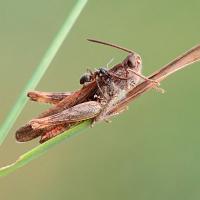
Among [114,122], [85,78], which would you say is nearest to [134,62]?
[85,78]

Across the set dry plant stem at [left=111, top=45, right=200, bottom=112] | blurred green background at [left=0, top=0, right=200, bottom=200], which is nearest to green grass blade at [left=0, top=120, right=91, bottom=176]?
dry plant stem at [left=111, top=45, right=200, bottom=112]

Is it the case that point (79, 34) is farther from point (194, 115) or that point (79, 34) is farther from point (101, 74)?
point (101, 74)

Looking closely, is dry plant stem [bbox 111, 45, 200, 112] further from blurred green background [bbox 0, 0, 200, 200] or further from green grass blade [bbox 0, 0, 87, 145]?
blurred green background [bbox 0, 0, 200, 200]

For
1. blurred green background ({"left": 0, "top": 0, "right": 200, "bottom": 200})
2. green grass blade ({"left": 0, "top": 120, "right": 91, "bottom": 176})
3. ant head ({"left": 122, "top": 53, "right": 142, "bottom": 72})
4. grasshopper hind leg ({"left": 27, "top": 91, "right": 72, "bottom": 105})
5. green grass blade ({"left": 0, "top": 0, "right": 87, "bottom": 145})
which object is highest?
blurred green background ({"left": 0, "top": 0, "right": 200, "bottom": 200})

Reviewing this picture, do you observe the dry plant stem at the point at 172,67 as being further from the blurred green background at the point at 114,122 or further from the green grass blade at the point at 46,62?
the blurred green background at the point at 114,122

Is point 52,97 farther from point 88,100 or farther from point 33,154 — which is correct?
point 33,154
